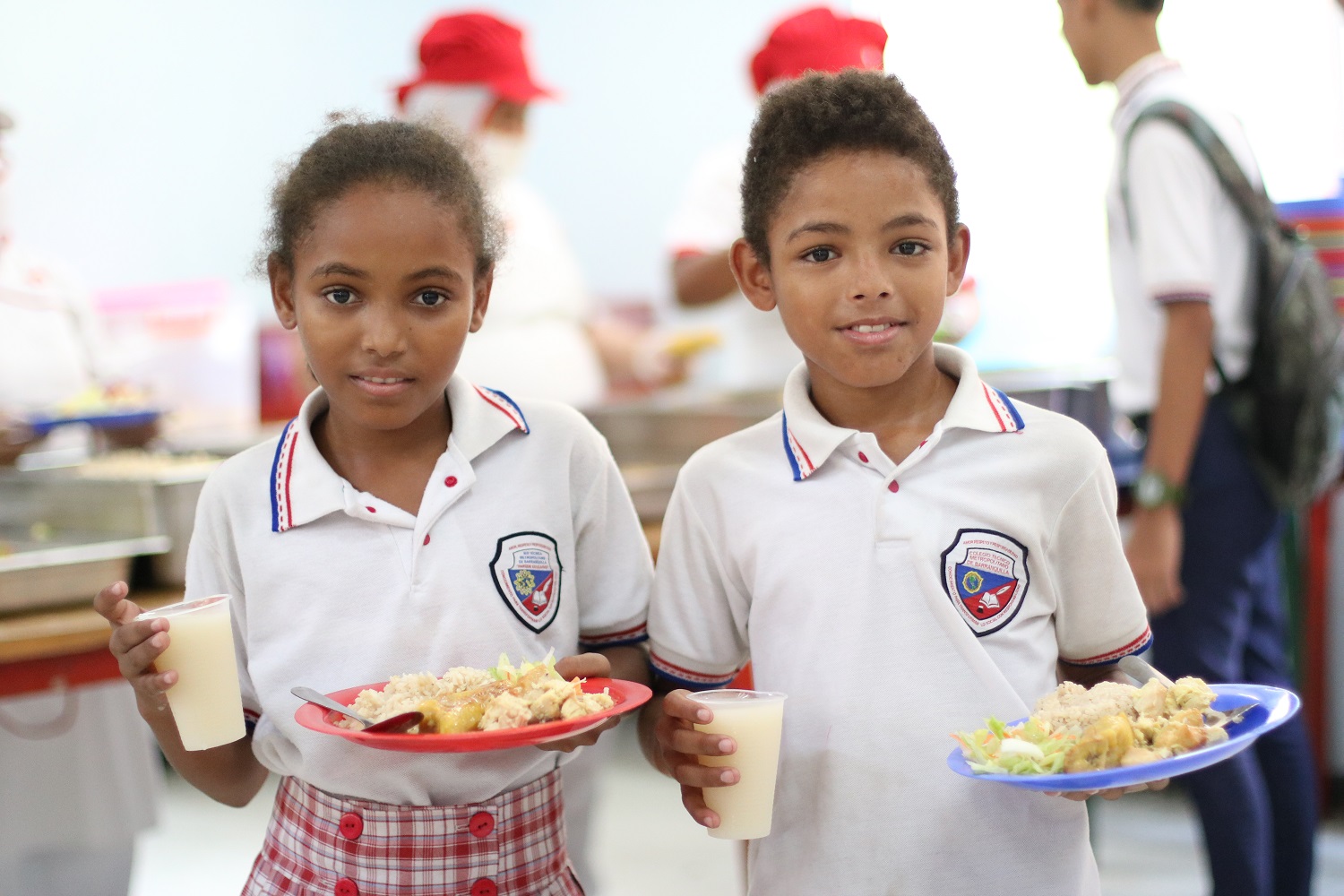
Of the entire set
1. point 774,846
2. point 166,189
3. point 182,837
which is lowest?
point 182,837

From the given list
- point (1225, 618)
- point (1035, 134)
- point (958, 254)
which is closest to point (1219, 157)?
point (1225, 618)

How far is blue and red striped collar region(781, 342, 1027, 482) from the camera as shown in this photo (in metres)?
1.22

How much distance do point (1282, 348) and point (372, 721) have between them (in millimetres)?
1686

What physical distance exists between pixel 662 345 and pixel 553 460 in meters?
2.88

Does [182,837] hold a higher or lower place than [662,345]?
lower

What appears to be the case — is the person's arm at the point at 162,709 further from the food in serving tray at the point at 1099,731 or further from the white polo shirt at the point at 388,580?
the food in serving tray at the point at 1099,731

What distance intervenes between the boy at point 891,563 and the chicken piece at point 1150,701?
122mm

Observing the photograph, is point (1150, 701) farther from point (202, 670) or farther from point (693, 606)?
point (202, 670)

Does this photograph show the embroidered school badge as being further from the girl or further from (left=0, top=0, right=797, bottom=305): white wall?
(left=0, top=0, right=797, bottom=305): white wall

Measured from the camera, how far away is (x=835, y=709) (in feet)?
3.92

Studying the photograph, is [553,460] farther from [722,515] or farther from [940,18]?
[940,18]

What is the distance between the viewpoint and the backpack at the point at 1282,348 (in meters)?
2.11

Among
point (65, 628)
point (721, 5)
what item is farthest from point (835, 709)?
point (721, 5)

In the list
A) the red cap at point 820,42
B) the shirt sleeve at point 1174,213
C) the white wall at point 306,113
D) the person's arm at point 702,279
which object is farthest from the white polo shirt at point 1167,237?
the white wall at point 306,113
